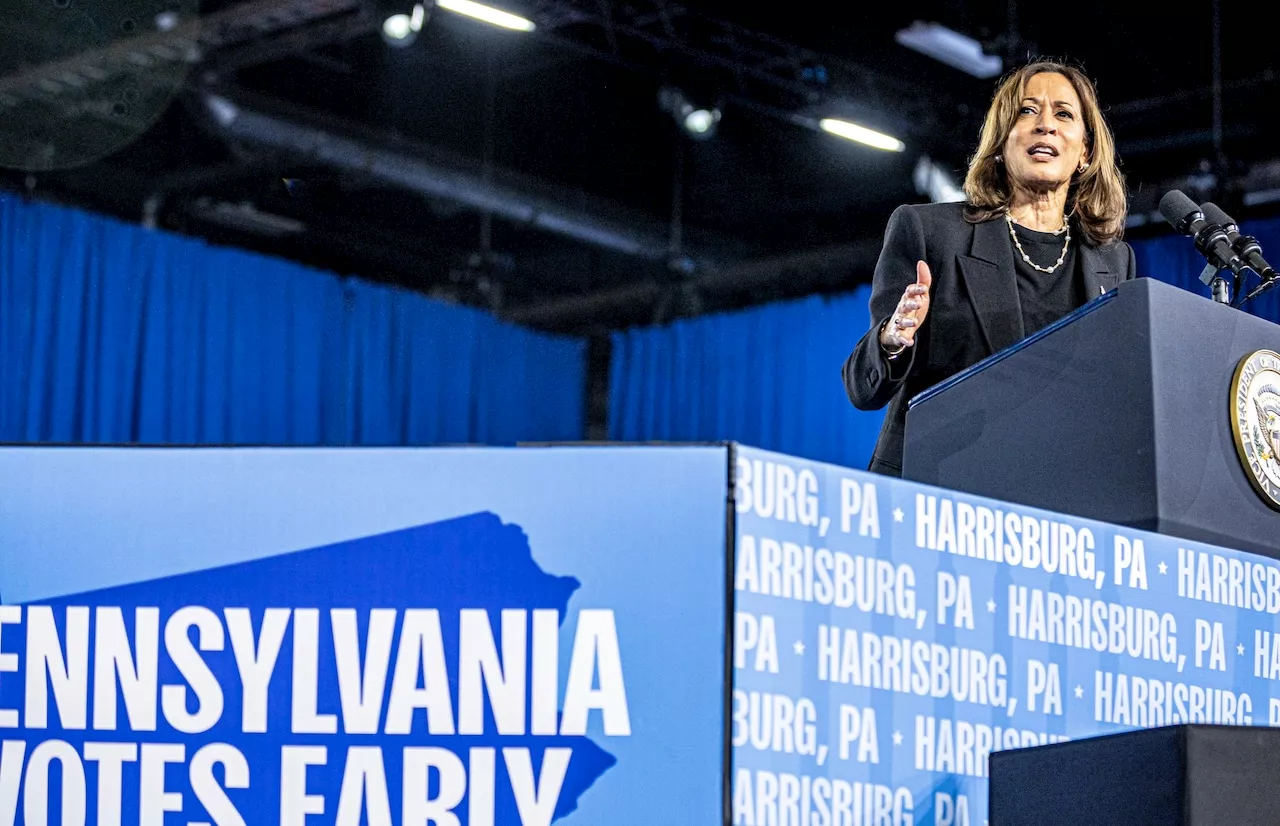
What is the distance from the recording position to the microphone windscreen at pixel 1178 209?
1.70 meters

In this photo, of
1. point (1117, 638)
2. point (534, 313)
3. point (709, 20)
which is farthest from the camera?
point (534, 313)

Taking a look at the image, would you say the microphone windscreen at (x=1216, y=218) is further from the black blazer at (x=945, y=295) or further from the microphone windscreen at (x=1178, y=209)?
the black blazer at (x=945, y=295)

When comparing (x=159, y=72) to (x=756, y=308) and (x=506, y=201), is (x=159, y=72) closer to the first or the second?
(x=506, y=201)

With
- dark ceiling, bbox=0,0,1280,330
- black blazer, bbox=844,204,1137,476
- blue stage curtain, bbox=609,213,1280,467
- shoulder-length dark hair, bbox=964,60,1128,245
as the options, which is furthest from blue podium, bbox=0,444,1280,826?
blue stage curtain, bbox=609,213,1280,467

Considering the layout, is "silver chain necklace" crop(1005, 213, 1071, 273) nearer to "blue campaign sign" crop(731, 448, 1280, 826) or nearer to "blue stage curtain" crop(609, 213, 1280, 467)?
"blue campaign sign" crop(731, 448, 1280, 826)

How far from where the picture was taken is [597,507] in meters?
0.95

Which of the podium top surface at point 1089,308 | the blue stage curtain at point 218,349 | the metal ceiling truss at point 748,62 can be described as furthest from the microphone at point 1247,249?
the blue stage curtain at point 218,349

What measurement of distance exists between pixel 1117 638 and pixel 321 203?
7.60m

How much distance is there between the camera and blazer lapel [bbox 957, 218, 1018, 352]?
1.69 meters

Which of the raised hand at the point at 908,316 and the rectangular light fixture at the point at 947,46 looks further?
the rectangular light fixture at the point at 947,46

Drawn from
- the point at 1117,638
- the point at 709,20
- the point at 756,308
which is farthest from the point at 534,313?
the point at 1117,638

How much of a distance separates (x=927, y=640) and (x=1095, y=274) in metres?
0.87

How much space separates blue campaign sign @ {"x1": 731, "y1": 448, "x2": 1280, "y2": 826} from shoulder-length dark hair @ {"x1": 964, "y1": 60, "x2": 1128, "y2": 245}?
2.24 ft

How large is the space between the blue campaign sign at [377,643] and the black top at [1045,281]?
35.5 inches
